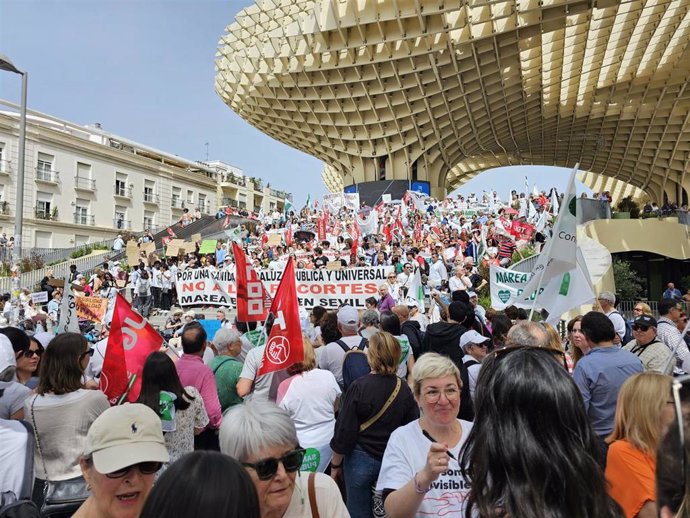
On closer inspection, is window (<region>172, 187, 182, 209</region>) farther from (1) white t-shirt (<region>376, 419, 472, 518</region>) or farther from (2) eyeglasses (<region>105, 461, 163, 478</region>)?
(2) eyeglasses (<region>105, 461, 163, 478</region>)

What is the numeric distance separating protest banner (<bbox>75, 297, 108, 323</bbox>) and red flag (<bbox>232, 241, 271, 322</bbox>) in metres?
4.25

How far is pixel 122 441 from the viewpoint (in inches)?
76.5

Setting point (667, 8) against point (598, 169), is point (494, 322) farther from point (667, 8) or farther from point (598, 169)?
point (598, 169)

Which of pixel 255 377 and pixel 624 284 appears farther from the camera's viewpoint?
pixel 624 284

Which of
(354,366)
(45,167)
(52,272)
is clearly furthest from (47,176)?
(354,366)

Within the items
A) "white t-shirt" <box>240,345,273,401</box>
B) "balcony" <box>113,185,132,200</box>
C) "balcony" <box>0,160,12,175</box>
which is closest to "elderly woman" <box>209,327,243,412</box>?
"white t-shirt" <box>240,345,273,401</box>

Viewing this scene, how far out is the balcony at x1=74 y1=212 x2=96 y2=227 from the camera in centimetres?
4158

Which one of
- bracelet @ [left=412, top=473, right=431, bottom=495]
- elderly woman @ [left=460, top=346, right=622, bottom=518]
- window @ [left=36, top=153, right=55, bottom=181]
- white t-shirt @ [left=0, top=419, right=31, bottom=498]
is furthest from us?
window @ [left=36, top=153, right=55, bottom=181]

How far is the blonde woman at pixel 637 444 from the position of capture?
2.04m

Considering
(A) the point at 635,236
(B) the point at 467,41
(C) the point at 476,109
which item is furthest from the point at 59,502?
(C) the point at 476,109

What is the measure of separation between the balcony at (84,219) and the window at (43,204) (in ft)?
7.63

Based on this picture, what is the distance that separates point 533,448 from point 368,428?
192cm

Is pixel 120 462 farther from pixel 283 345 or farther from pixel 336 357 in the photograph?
pixel 336 357

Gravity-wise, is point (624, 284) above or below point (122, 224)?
below
